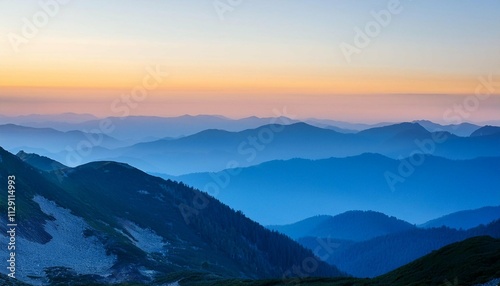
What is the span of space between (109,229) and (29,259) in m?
53.1

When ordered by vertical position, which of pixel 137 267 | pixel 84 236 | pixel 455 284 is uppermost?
pixel 84 236

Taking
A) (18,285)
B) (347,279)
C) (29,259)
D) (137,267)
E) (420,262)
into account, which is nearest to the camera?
(420,262)

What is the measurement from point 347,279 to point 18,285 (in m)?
47.5

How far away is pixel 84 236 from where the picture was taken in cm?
17525

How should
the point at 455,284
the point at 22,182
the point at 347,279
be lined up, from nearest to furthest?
1. the point at 455,284
2. the point at 347,279
3. the point at 22,182

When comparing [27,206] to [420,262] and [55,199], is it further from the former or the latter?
[420,262]

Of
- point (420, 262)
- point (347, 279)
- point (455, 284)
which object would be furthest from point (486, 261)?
point (347, 279)

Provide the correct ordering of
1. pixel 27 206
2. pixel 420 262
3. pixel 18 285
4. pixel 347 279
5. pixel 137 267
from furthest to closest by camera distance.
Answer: pixel 27 206 < pixel 137 267 < pixel 18 285 < pixel 347 279 < pixel 420 262

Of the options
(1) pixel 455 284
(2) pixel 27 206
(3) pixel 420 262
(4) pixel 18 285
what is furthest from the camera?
(2) pixel 27 206

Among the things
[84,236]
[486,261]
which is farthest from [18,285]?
[84,236]

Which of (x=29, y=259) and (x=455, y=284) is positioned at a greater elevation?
(x=29, y=259)

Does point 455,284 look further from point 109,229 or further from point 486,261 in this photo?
point 109,229

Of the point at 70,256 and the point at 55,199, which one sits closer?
the point at 70,256

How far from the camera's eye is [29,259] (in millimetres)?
141750
